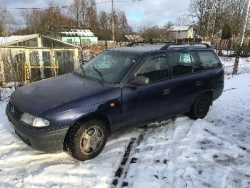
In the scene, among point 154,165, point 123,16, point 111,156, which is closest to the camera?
point 154,165

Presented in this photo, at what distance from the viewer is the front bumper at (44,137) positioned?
3.63 metres

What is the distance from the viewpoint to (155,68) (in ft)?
16.1

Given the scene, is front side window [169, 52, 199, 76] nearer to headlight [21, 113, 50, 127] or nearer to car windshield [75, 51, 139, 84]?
car windshield [75, 51, 139, 84]

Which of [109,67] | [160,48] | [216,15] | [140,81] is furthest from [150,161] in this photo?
[216,15]

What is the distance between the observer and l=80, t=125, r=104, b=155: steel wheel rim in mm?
4004

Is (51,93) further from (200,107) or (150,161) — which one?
(200,107)

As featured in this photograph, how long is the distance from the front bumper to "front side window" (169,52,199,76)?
102 inches

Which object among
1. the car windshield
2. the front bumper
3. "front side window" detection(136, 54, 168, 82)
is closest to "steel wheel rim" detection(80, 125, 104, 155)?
the front bumper

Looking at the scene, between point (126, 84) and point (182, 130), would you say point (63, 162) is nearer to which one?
point (126, 84)

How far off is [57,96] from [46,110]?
1.28 feet

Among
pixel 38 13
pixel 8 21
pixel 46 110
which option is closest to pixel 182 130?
pixel 46 110

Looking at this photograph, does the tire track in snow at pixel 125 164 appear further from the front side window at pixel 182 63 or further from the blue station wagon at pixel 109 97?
the front side window at pixel 182 63

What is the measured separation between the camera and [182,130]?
5.32m

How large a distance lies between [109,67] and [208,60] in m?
2.59
